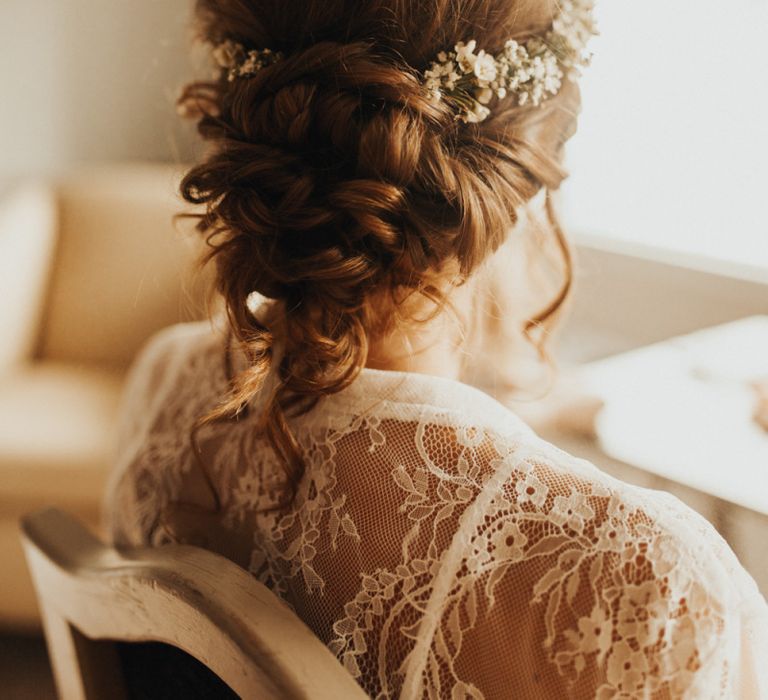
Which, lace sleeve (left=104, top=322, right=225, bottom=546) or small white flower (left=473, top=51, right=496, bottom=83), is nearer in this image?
small white flower (left=473, top=51, right=496, bottom=83)

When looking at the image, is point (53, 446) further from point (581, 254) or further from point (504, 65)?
point (504, 65)

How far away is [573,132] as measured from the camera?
782 millimetres

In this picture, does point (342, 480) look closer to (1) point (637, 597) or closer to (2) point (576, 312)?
(1) point (637, 597)

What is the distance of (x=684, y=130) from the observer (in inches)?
60.2

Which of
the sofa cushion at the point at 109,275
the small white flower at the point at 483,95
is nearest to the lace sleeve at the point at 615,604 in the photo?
the small white flower at the point at 483,95

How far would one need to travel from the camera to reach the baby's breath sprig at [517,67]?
678 millimetres

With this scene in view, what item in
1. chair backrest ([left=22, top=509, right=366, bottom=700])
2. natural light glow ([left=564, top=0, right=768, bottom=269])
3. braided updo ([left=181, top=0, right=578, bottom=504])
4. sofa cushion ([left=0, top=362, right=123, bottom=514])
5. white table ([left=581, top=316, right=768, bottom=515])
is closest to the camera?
chair backrest ([left=22, top=509, right=366, bottom=700])

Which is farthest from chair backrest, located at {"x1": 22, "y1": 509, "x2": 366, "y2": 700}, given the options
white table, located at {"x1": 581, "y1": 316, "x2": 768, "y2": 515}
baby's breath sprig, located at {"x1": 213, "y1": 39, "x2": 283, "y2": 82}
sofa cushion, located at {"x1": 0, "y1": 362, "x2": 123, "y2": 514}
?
sofa cushion, located at {"x1": 0, "y1": 362, "x2": 123, "y2": 514}

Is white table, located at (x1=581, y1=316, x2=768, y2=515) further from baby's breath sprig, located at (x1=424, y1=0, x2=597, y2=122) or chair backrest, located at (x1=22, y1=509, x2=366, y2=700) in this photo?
chair backrest, located at (x1=22, y1=509, x2=366, y2=700)

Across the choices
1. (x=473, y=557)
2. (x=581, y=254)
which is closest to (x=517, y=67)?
(x=473, y=557)

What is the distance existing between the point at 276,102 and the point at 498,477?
330 mm

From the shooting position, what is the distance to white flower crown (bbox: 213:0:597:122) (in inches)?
26.7

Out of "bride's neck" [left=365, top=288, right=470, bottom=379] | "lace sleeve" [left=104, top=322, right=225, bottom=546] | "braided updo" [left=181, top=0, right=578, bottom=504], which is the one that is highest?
"braided updo" [left=181, top=0, right=578, bottom=504]

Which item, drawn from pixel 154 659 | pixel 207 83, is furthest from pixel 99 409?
pixel 154 659
